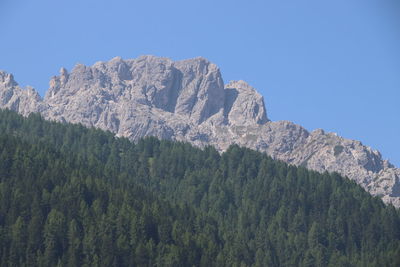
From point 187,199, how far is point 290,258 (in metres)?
37.2

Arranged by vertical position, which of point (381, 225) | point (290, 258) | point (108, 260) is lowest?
point (108, 260)

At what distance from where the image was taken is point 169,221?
152 m

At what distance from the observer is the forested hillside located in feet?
447

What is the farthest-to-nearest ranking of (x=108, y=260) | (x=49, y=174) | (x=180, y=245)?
1. (x=49, y=174)
2. (x=180, y=245)
3. (x=108, y=260)

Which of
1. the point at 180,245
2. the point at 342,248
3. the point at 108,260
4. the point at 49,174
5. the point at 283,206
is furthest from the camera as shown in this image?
the point at 283,206

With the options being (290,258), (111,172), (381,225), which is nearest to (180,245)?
(290,258)

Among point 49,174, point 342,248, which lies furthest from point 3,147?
point 342,248

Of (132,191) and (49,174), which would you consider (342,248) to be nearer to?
(132,191)

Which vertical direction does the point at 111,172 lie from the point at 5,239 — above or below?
above

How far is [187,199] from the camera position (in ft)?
634

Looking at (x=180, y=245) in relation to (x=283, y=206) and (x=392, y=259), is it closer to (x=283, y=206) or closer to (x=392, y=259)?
(x=392, y=259)

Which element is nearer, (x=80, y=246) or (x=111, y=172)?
(x=80, y=246)

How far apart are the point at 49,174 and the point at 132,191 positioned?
15.7 metres

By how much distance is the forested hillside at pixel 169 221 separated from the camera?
136m
